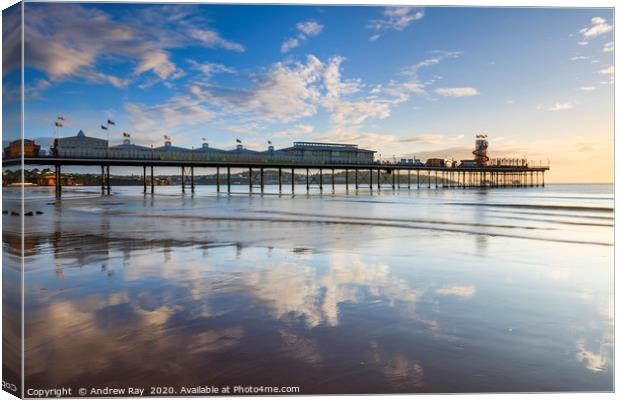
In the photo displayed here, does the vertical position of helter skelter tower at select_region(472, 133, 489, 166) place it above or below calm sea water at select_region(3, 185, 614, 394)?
above

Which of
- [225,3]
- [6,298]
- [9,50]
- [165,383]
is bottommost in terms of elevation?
[165,383]

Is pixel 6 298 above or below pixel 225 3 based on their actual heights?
below

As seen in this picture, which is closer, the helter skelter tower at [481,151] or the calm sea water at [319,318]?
the calm sea water at [319,318]

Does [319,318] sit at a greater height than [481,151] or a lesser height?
lesser

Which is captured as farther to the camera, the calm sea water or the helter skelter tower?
the helter skelter tower

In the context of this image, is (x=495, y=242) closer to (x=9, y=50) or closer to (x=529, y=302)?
(x=529, y=302)

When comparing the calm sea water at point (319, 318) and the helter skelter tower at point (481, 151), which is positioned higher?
the helter skelter tower at point (481, 151)

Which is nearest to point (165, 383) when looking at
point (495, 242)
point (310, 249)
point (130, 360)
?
point (130, 360)

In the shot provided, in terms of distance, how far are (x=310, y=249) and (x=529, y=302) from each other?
5809 millimetres

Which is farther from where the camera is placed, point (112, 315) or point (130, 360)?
point (112, 315)

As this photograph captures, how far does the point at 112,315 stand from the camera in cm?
573

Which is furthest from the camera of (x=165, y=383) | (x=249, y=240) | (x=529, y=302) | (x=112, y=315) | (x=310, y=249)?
(x=249, y=240)

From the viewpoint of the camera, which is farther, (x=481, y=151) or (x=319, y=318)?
(x=481, y=151)

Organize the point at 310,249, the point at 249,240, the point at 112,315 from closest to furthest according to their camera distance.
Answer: the point at 112,315, the point at 310,249, the point at 249,240
